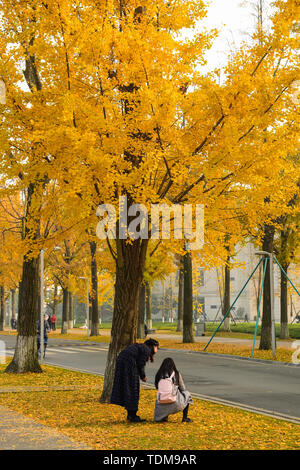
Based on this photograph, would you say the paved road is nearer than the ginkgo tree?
No

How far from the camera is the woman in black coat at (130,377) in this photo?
9.91 meters

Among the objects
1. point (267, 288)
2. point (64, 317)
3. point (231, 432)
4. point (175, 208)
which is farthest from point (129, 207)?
point (64, 317)

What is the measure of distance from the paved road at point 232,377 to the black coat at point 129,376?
301 centimetres

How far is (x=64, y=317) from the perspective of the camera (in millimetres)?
44438

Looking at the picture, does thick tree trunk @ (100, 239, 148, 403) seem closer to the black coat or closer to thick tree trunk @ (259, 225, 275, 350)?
the black coat

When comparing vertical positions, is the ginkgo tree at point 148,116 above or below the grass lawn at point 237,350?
above

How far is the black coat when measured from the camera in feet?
32.5

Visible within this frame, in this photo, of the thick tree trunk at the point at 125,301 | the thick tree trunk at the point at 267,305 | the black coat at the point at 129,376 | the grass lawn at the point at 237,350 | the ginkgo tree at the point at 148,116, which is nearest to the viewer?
the black coat at the point at 129,376

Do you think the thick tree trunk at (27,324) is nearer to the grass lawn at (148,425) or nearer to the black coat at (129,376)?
the grass lawn at (148,425)

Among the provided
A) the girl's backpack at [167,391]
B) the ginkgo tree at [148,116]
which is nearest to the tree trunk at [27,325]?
the ginkgo tree at [148,116]

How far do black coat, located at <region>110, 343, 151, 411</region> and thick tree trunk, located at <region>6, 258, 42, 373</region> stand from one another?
844 centimetres

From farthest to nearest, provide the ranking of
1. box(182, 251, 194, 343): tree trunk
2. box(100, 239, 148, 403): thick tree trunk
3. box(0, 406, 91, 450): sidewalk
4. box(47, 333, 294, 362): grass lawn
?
box(182, 251, 194, 343): tree trunk
box(47, 333, 294, 362): grass lawn
box(100, 239, 148, 403): thick tree trunk
box(0, 406, 91, 450): sidewalk

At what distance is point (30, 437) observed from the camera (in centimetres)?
827

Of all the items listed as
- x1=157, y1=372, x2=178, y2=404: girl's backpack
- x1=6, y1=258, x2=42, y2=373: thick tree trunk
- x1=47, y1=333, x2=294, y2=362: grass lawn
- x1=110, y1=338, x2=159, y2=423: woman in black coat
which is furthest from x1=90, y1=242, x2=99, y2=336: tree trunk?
x1=157, y1=372, x2=178, y2=404: girl's backpack
